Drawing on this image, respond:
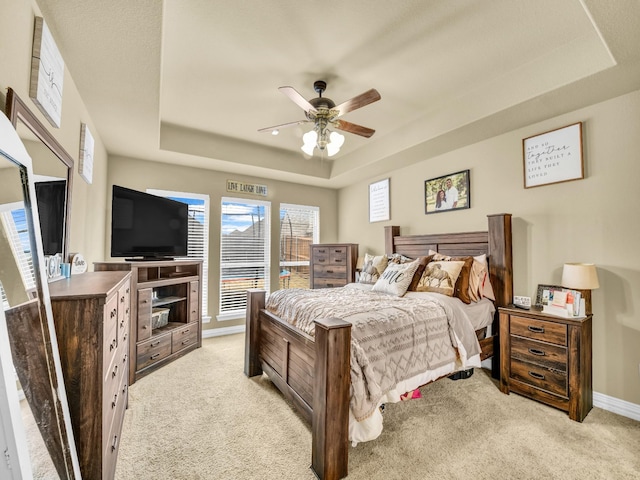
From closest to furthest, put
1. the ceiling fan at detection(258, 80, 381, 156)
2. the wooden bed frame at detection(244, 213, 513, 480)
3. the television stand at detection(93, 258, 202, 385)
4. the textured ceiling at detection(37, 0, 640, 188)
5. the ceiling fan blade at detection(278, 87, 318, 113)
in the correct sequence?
the wooden bed frame at detection(244, 213, 513, 480) → the textured ceiling at detection(37, 0, 640, 188) → the ceiling fan blade at detection(278, 87, 318, 113) → the ceiling fan at detection(258, 80, 381, 156) → the television stand at detection(93, 258, 202, 385)

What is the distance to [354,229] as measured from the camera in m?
5.27

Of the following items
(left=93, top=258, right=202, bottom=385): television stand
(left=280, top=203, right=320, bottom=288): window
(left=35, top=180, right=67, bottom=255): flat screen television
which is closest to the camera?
(left=35, top=180, right=67, bottom=255): flat screen television

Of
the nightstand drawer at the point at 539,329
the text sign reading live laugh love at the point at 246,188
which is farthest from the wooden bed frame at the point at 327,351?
the text sign reading live laugh love at the point at 246,188

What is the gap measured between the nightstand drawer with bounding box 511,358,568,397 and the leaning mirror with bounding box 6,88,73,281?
3487 millimetres

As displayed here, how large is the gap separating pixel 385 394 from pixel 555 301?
1744 mm

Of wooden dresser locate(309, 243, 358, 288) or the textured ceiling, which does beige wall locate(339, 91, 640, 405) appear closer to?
the textured ceiling

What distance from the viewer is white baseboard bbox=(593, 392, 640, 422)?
221 cm

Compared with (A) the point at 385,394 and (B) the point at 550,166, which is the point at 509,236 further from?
(A) the point at 385,394

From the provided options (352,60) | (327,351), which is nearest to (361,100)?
(352,60)

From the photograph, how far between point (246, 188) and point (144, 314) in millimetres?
2430

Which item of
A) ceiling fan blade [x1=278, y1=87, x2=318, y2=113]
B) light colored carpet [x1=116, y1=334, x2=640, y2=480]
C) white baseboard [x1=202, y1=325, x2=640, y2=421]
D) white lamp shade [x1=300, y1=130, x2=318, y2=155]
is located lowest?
light colored carpet [x1=116, y1=334, x2=640, y2=480]

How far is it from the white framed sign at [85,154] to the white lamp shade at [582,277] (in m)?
4.07

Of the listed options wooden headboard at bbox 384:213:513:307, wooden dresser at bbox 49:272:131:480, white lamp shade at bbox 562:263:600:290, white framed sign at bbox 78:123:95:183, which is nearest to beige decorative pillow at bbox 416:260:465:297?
wooden headboard at bbox 384:213:513:307

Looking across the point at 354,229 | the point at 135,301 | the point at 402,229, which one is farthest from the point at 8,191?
the point at 354,229
